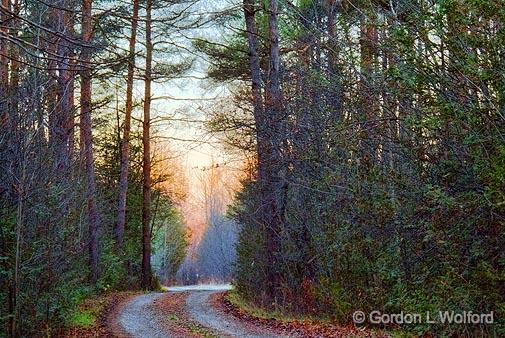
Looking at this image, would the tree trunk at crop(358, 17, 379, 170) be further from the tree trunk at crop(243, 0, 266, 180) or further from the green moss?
the green moss

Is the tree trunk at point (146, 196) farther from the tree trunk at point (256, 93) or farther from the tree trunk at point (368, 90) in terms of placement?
the tree trunk at point (368, 90)

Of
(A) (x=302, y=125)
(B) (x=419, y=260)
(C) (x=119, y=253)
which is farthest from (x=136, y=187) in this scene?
(B) (x=419, y=260)

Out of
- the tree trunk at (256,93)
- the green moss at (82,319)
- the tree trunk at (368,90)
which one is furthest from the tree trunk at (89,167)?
the tree trunk at (368,90)

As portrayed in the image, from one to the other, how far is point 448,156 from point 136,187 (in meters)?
20.3

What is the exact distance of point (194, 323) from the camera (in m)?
11.3

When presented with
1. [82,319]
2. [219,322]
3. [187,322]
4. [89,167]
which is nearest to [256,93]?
[219,322]

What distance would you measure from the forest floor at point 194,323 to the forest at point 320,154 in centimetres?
69

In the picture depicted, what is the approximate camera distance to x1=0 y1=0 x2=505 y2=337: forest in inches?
237

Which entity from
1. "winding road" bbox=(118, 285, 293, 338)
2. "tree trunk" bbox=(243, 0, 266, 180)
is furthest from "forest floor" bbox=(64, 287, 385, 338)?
"tree trunk" bbox=(243, 0, 266, 180)

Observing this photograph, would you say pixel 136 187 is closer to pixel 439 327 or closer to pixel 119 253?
pixel 119 253

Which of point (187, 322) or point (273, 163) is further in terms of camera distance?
point (273, 163)

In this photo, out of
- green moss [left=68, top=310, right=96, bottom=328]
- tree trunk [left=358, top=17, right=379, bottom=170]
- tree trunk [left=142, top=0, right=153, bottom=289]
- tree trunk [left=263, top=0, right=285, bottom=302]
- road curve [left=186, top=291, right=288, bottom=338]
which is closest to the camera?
tree trunk [left=358, top=17, right=379, bottom=170]

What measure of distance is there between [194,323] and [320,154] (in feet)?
13.1

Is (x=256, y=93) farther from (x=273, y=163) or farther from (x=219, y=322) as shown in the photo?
(x=219, y=322)
